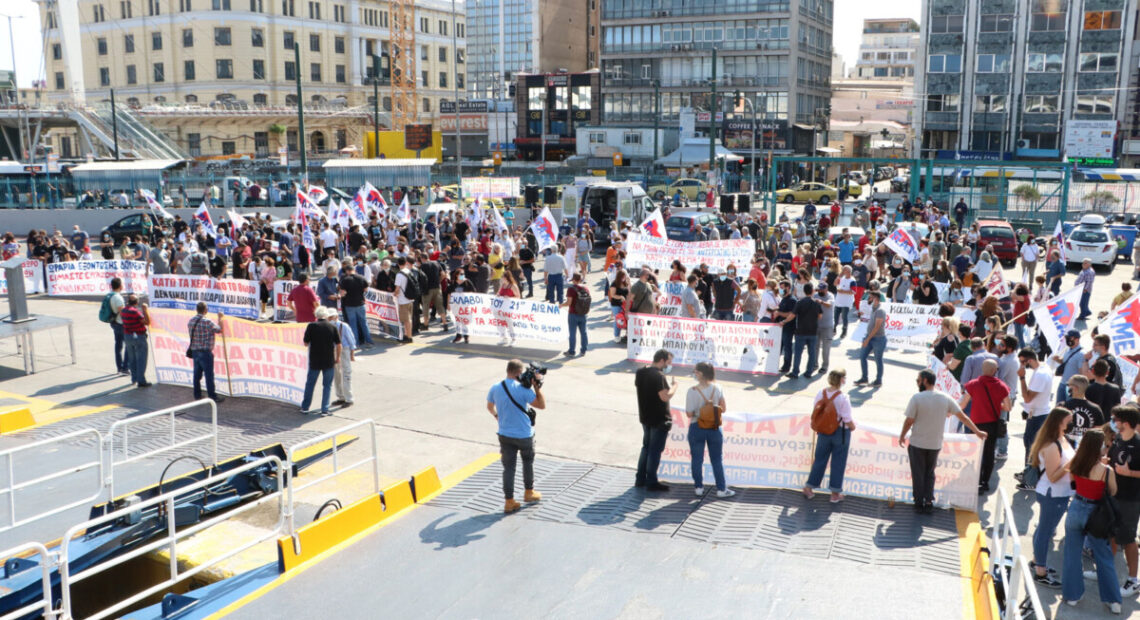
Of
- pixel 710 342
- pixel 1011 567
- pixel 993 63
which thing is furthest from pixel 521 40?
pixel 1011 567

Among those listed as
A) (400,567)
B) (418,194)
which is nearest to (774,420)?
(400,567)

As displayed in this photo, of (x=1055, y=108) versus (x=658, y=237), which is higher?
(x=1055, y=108)

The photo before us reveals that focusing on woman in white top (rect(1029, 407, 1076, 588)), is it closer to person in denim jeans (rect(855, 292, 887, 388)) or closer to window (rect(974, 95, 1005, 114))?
person in denim jeans (rect(855, 292, 887, 388))

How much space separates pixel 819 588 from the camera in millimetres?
7094

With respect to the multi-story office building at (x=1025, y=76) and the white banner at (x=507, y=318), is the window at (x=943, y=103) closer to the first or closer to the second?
the multi-story office building at (x=1025, y=76)

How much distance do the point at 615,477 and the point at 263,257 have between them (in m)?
13.1

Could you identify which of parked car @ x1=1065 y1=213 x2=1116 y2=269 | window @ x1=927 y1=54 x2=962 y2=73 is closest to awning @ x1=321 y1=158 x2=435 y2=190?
parked car @ x1=1065 y1=213 x2=1116 y2=269

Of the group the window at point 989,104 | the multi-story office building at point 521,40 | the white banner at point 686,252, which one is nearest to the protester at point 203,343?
the white banner at point 686,252

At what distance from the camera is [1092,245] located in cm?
2741

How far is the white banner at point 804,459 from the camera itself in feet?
28.5

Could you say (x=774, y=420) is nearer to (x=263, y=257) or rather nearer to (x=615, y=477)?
(x=615, y=477)

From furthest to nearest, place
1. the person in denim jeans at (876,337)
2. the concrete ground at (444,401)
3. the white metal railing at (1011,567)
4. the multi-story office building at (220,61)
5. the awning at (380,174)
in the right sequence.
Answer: the multi-story office building at (220,61) → the awning at (380,174) → the person in denim jeans at (876,337) → the concrete ground at (444,401) → the white metal railing at (1011,567)

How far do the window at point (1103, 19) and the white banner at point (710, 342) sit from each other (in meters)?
58.5

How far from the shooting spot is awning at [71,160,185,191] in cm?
3888
